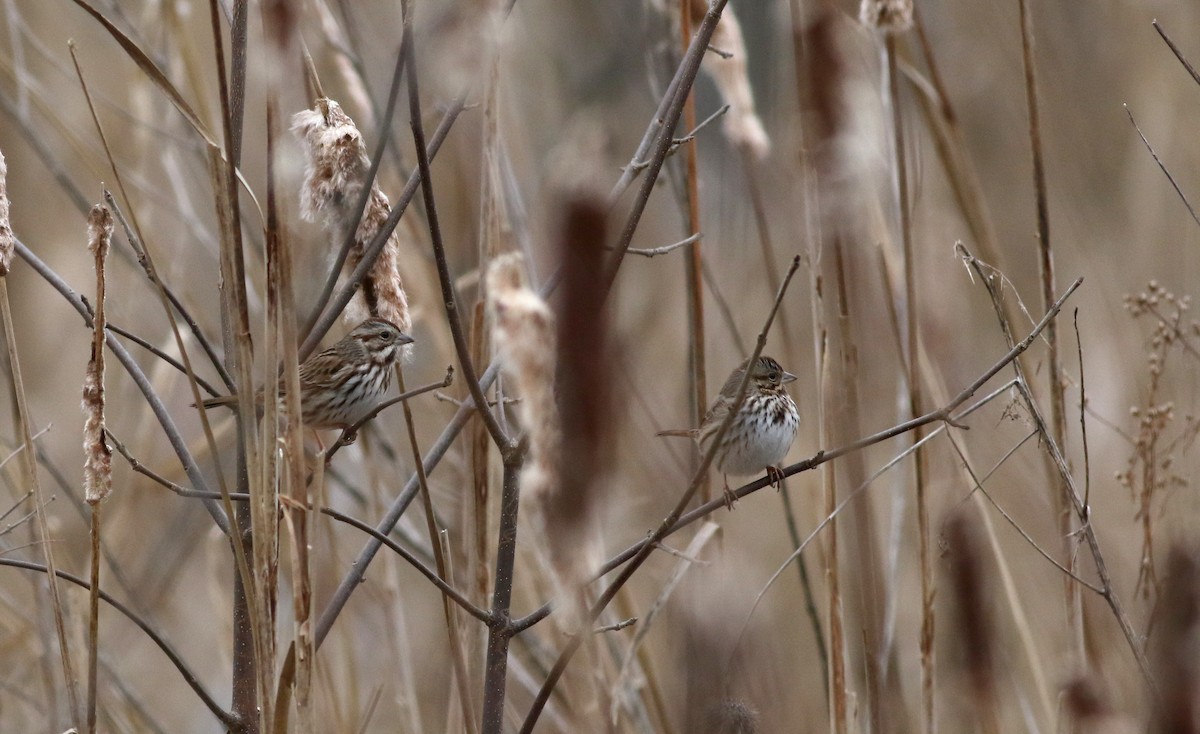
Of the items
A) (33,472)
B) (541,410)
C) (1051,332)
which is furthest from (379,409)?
(1051,332)

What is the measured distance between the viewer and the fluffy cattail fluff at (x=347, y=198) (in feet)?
6.40

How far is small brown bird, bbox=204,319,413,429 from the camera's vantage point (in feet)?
13.3

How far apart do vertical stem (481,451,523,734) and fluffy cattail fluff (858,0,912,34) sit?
1.17 metres

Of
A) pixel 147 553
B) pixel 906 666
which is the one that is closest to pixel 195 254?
pixel 147 553

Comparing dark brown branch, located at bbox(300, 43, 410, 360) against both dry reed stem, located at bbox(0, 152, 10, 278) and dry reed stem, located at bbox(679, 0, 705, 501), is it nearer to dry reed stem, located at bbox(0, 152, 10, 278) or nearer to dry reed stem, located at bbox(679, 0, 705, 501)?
dry reed stem, located at bbox(0, 152, 10, 278)

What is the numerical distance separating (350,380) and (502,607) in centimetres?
228

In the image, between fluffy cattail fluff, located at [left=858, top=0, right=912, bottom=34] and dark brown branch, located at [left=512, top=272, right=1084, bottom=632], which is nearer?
dark brown branch, located at [left=512, top=272, right=1084, bottom=632]

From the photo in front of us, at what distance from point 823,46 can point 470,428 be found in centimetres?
114

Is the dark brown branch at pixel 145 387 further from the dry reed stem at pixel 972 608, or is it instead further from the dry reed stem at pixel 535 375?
the dry reed stem at pixel 972 608

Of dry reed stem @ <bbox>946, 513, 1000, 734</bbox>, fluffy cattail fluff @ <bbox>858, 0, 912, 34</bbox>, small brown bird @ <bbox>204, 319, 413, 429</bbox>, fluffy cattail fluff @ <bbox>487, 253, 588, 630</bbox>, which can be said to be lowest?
dry reed stem @ <bbox>946, 513, 1000, 734</bbox>

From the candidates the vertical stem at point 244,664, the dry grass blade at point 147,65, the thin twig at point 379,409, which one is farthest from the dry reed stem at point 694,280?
the dry grass blade at point 147,65

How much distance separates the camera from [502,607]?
201cm

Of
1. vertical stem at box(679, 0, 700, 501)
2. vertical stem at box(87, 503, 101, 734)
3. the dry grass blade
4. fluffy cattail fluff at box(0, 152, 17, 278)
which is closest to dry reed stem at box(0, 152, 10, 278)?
fluffy cattail fluff at box(0, 152, 17, 278)

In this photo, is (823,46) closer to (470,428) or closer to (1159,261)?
(470,428)
